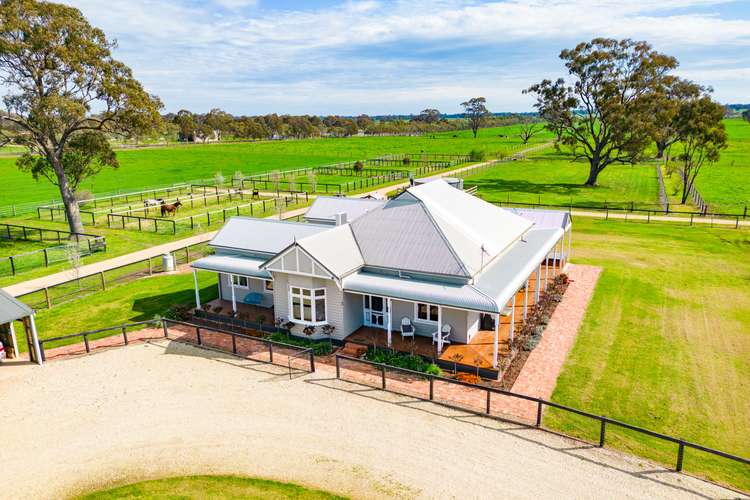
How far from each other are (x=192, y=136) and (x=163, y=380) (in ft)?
609

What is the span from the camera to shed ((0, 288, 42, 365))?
18.5 metres

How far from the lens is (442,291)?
62.6ft

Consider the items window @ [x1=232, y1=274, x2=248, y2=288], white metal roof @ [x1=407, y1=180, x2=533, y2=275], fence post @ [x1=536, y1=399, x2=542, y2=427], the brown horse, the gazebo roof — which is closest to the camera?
fence post @ [x1=536, y1=399, x2=542, y2=427]

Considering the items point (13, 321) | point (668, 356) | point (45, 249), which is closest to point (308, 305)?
point (13, 321)

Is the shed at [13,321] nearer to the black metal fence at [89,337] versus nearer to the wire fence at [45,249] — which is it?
the black metal fence at [89,337]

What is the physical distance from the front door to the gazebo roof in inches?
506

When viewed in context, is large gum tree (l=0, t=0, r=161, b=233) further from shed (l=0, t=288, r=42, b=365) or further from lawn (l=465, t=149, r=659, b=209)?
lawn (l=465, t=149, r=659, b=209)

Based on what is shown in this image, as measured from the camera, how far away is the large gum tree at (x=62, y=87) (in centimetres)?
3419

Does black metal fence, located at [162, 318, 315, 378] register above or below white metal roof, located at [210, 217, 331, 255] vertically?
below

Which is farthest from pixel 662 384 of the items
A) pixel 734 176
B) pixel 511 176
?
pixel 734 176

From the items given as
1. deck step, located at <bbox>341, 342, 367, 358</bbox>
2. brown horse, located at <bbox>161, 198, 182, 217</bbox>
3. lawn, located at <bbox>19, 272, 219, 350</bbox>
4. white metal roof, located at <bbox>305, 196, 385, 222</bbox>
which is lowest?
deck step, located at <bbox>341, 342, 367, 358</bbox>

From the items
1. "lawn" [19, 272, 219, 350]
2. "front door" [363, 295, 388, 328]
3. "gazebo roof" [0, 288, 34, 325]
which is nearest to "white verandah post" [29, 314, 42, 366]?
"gazebo roof" [0, 288, 34, 325]

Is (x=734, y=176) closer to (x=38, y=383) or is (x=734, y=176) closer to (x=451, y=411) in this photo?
(x=451, y=411)

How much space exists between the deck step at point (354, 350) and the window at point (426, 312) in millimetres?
2550
